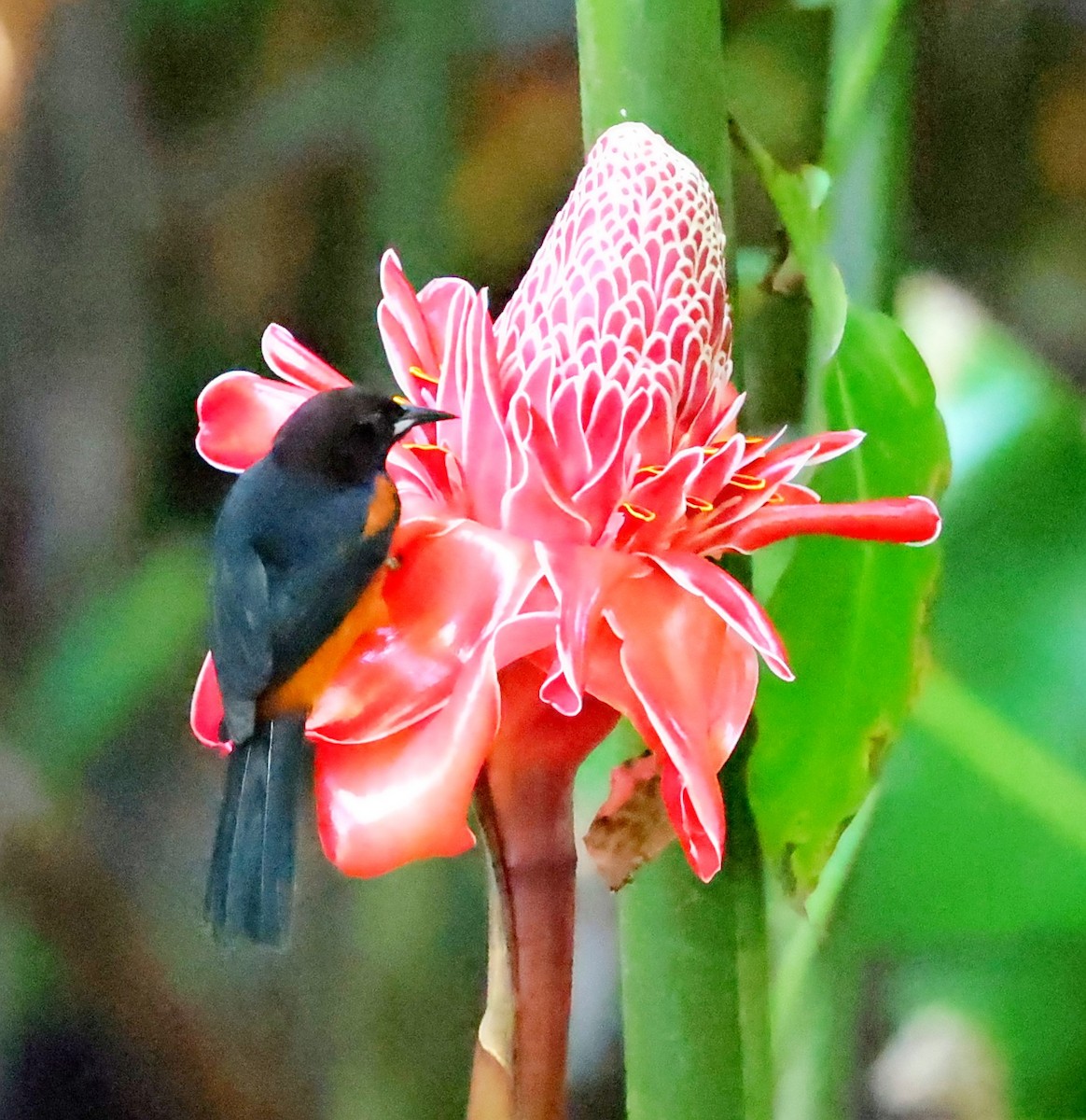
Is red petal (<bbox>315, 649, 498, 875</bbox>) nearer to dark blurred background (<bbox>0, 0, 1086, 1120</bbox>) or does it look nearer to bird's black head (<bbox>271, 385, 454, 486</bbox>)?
bird's black head (<bbox>271, 385, 454, 486</bbox>)

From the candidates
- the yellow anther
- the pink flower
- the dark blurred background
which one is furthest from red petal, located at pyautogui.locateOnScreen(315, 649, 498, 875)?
the dark blurred background

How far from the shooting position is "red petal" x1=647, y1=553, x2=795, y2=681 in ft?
0.96

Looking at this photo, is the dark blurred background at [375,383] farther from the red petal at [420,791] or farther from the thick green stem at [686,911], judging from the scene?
the red petal at [420,791]

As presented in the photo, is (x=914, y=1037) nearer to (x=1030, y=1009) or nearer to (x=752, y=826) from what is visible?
(x=1030, y=1009)

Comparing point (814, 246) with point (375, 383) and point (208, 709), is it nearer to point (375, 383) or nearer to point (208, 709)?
point (375, 383)

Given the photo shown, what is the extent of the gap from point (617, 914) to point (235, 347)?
0.94ft

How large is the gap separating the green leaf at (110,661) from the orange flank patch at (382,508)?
0.19 meters

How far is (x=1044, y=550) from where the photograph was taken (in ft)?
1.59

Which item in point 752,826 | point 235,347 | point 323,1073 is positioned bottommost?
point 323,1073

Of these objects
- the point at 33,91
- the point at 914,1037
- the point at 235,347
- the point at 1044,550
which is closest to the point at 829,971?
the point at 914,1037

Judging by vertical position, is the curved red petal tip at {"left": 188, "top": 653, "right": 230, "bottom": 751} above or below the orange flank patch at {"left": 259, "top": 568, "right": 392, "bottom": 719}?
below

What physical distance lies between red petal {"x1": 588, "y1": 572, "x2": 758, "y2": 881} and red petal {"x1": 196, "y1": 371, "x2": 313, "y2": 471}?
0.46 ft

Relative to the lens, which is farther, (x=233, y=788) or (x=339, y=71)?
(x=339, y=71)

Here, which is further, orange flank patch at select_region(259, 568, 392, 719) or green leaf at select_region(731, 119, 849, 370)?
green leaf at select_region(731, 119, 849, 370)
